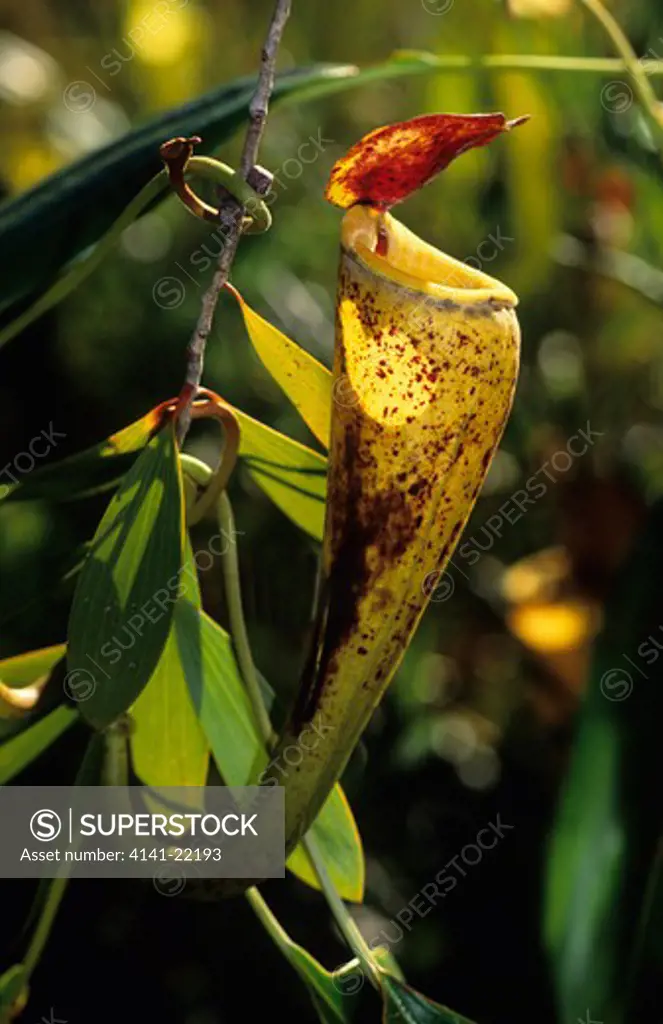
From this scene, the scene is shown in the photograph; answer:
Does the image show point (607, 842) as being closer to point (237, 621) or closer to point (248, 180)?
point (237, 621)

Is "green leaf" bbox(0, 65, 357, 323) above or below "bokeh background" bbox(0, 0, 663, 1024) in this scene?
above

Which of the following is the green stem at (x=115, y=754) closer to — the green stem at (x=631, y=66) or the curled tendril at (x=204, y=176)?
the curled tendril at (x=204, y=176)

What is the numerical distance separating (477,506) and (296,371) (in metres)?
0.85

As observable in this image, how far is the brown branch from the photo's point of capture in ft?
1.58

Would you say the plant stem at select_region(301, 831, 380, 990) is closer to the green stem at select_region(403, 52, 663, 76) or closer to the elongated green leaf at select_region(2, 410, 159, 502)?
the elongated green leaf at select_region(2, 410, 159, 502)

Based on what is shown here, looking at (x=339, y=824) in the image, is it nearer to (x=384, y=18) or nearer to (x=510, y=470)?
(x=510, y=470)

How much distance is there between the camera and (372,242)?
509 millimetres

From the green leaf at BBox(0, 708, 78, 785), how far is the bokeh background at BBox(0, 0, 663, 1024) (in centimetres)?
53

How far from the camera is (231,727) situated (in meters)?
0.67

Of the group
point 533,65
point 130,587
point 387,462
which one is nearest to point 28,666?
point 130,587

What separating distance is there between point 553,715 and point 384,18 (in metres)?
0.97

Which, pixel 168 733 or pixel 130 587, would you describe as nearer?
pixel 130 587

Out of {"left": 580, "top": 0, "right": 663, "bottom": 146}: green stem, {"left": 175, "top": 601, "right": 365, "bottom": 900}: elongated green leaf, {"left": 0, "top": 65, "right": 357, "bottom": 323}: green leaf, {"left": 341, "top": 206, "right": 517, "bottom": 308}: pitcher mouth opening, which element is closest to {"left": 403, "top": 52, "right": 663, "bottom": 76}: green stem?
{"left": 580, "top": 0, "right": 663, "bottom": 146}: green stem

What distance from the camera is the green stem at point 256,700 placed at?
1.94 ft
